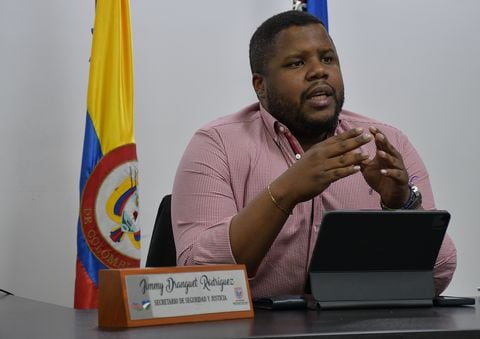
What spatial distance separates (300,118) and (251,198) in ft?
0.73

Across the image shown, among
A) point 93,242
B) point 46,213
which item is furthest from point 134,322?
point 46,213

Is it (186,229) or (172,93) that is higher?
(172,93)

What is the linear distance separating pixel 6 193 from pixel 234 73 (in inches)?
43.5

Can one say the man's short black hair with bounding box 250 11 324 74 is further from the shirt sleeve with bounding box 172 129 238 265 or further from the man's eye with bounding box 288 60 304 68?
the shirt sleeve with bounding box 172 129 238 265

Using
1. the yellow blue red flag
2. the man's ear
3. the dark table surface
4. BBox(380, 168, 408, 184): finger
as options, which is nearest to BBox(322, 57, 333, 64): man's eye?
the man's ear

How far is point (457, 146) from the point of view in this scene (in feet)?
12.2

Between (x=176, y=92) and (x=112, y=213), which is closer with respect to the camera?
(x=112, y=213)

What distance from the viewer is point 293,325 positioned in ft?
3.55

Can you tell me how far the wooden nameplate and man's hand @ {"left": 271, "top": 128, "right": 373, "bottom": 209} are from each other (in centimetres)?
32

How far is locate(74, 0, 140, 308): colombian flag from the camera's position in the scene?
2.77 metres

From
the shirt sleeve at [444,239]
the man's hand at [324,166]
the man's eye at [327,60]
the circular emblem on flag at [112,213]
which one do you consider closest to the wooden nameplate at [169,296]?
the man's hand at [324,166]

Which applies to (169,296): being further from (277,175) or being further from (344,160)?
(277,175)

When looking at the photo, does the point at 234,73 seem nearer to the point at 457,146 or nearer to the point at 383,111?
the point at 383,111

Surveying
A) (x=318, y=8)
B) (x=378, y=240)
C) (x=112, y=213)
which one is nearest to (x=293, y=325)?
(x=378, y=240)
